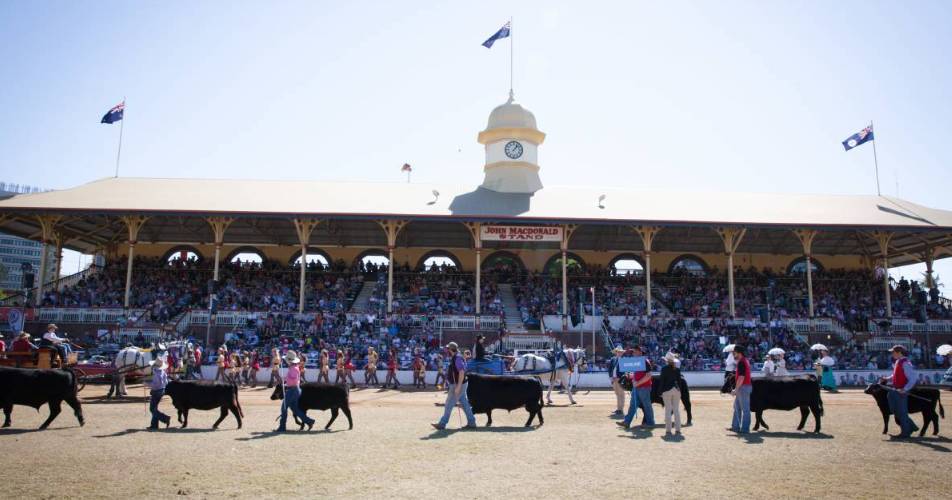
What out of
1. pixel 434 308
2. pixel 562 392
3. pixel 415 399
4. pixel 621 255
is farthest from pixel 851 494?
pixel 621 255

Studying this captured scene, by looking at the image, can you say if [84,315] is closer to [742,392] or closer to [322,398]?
[322,398]

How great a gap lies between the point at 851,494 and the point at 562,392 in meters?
17.3

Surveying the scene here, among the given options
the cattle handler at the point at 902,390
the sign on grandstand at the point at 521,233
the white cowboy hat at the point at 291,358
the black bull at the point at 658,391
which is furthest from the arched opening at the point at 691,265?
the white cowboy hat at the point at 291,358

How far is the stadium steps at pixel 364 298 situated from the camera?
35.9 metres

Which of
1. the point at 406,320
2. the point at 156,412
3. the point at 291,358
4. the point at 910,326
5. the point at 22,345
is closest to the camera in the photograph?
the point at 291,358

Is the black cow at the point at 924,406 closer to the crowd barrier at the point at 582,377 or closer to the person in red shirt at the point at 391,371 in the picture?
the crowd barrier at the point at 582,377

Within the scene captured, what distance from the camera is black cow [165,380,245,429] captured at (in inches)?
539

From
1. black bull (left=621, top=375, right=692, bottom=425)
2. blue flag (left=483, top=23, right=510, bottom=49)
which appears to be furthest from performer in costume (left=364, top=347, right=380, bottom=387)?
blue flag (left=483, top=23, right=510, bottom=49)

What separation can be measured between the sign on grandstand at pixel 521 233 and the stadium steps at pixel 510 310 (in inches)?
161

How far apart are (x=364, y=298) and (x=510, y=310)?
26.7 ft

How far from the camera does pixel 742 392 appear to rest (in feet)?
45.4

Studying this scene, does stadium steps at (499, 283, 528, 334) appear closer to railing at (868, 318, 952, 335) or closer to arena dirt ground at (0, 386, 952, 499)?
→ railing at (868, 318, 952, 335)

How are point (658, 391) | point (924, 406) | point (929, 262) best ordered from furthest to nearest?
1. point (929, 262)
2. point (658, 391)
3. point (924, 406)

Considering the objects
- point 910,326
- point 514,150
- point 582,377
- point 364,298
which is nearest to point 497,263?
point 514,150
